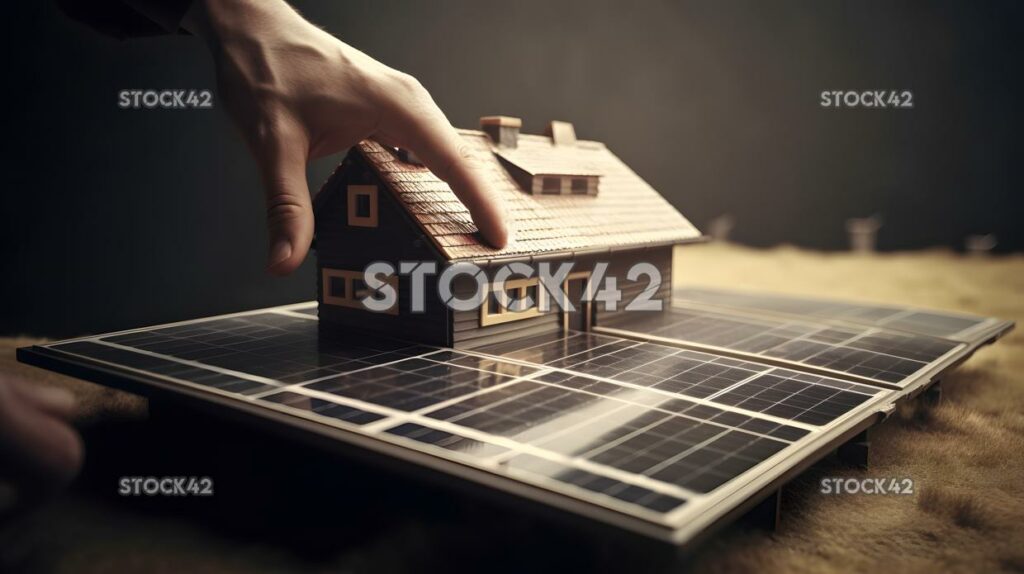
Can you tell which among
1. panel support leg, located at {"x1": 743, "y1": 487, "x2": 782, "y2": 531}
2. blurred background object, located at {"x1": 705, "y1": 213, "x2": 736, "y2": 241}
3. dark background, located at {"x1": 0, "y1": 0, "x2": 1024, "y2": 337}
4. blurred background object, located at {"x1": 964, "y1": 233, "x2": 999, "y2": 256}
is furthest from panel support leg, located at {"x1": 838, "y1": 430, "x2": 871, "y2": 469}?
blurred background object, located at {"x1": 964, "y1": 233, "x2": 999, "y2": 256}

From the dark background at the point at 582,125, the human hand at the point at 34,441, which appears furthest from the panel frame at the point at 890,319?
the human hand at the point at 34,441

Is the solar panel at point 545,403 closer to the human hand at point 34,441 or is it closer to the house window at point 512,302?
the house window at point 512,302

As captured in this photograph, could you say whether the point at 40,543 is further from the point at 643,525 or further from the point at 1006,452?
the point at 1006,452

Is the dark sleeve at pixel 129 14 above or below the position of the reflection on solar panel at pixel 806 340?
above

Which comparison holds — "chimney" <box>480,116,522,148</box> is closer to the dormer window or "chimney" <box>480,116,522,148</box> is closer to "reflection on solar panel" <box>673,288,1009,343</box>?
the dormer window

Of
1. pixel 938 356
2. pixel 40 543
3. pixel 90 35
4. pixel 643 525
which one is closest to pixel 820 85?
pixel 938 356

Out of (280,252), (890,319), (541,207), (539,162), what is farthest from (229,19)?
(890,319)
